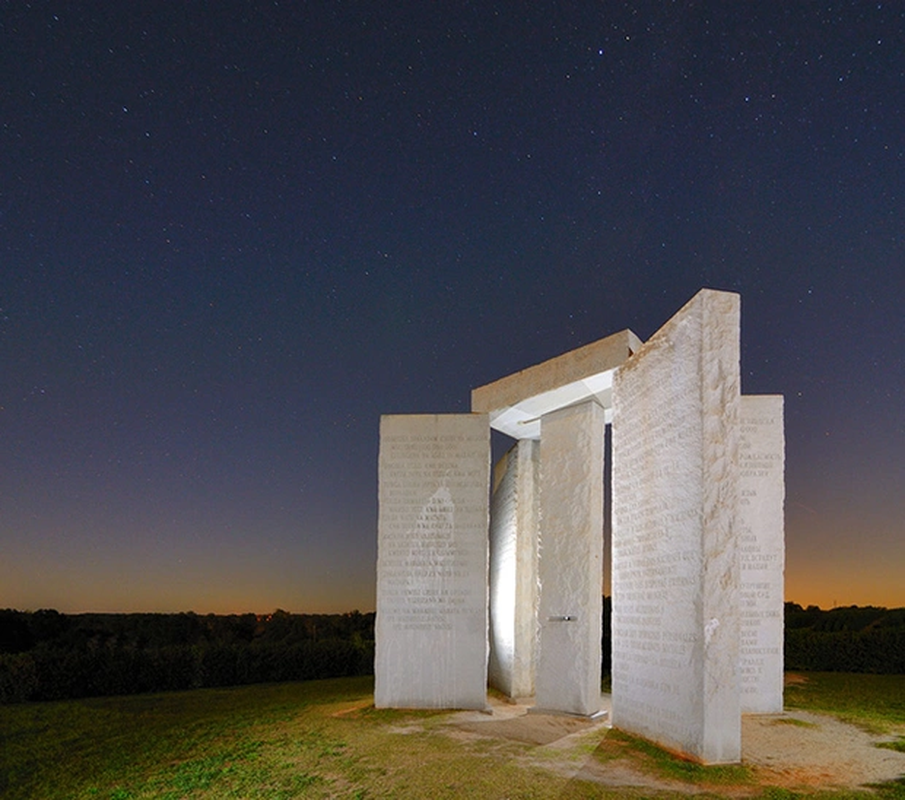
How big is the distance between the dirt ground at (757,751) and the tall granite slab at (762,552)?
1.83 feet

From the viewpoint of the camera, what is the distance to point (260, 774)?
8.04 metres

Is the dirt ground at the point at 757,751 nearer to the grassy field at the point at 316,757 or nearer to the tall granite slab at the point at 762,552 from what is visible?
the grassy field at the point at 316,757

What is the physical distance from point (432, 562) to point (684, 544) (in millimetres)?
4630

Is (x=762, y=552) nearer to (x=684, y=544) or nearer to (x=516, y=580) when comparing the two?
(x=516, y=580)

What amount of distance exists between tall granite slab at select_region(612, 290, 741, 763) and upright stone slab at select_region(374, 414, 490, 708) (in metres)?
2.63

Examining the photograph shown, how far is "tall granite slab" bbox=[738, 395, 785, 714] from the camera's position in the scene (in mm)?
11680

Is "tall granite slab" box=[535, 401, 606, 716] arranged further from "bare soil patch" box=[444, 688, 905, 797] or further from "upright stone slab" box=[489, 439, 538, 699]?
"upright stone slab" box=[489, 439, 538, 699]

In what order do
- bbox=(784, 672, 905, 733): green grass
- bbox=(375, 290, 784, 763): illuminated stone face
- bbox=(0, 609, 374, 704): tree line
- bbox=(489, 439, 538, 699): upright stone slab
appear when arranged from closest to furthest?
bbox=(375, 290, 784, 763): illuminated stone face
bbox=(784, 672, 905, 733): green grass
bbox=(489, 439, 538, 699): upright stone slab
bbox=(0, 609, 374, 704): tree line

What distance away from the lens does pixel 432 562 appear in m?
11.9

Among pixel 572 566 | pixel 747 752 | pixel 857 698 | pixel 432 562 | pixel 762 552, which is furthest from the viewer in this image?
pixel 857 698

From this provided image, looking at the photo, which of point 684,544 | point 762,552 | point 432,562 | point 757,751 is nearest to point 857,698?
point 762,552

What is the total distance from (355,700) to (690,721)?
7034mm

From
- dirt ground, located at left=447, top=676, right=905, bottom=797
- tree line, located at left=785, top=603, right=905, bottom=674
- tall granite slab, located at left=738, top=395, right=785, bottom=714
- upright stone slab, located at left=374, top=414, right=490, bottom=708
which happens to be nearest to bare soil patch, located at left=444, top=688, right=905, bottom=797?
dirt ground, located at left=447, top=676, right=905, bottom=797

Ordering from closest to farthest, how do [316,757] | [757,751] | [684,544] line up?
[684,544], [757,751], [316,757]
